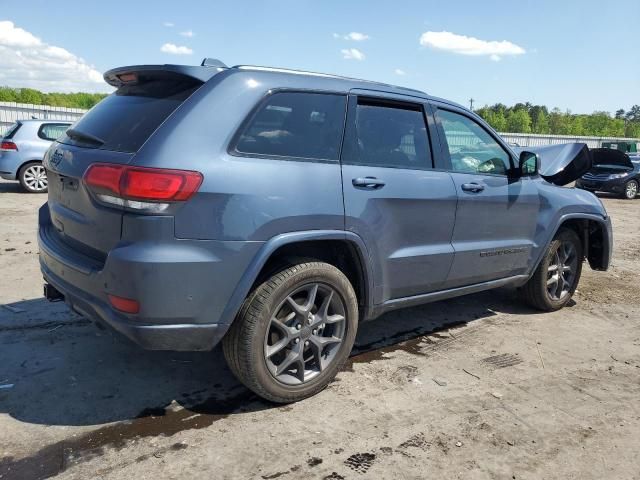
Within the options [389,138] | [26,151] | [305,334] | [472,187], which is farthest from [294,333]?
[26,151]

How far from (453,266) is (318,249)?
48.0 inches

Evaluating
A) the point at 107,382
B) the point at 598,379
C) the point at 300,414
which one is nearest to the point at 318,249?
the point at 300,414

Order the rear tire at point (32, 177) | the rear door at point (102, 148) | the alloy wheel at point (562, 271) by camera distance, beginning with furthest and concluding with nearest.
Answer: the rear tire at point (32, 177)
the alloy wheel at point (562, 271)
the rear door at point (102, 148)

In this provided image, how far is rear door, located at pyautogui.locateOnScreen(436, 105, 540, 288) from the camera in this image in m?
4.02

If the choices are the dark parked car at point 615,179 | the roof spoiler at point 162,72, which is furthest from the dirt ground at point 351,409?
the dark parked car at point 615,179

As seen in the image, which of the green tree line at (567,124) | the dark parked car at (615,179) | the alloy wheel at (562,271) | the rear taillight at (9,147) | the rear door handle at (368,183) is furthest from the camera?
the green tree line at (567,124)

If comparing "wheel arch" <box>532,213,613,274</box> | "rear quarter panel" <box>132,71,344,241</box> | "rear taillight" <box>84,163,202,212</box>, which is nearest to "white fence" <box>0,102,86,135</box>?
"wheel arch" <box>532,213,613,274</box>

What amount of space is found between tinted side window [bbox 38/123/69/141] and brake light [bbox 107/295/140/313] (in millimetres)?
10692

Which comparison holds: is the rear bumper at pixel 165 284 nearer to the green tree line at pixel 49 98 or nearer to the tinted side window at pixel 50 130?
the tinted side window at pixel 50 130

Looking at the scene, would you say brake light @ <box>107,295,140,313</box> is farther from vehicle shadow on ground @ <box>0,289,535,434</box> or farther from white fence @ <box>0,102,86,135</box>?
white fence @ <box>0,102,86,135</box>

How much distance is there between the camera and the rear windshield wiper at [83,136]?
3.05m

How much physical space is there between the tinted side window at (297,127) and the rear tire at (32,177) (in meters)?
10.5

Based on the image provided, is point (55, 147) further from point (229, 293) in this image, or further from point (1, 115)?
point (1, 115)

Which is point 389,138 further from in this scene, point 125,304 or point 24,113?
point 24,113
